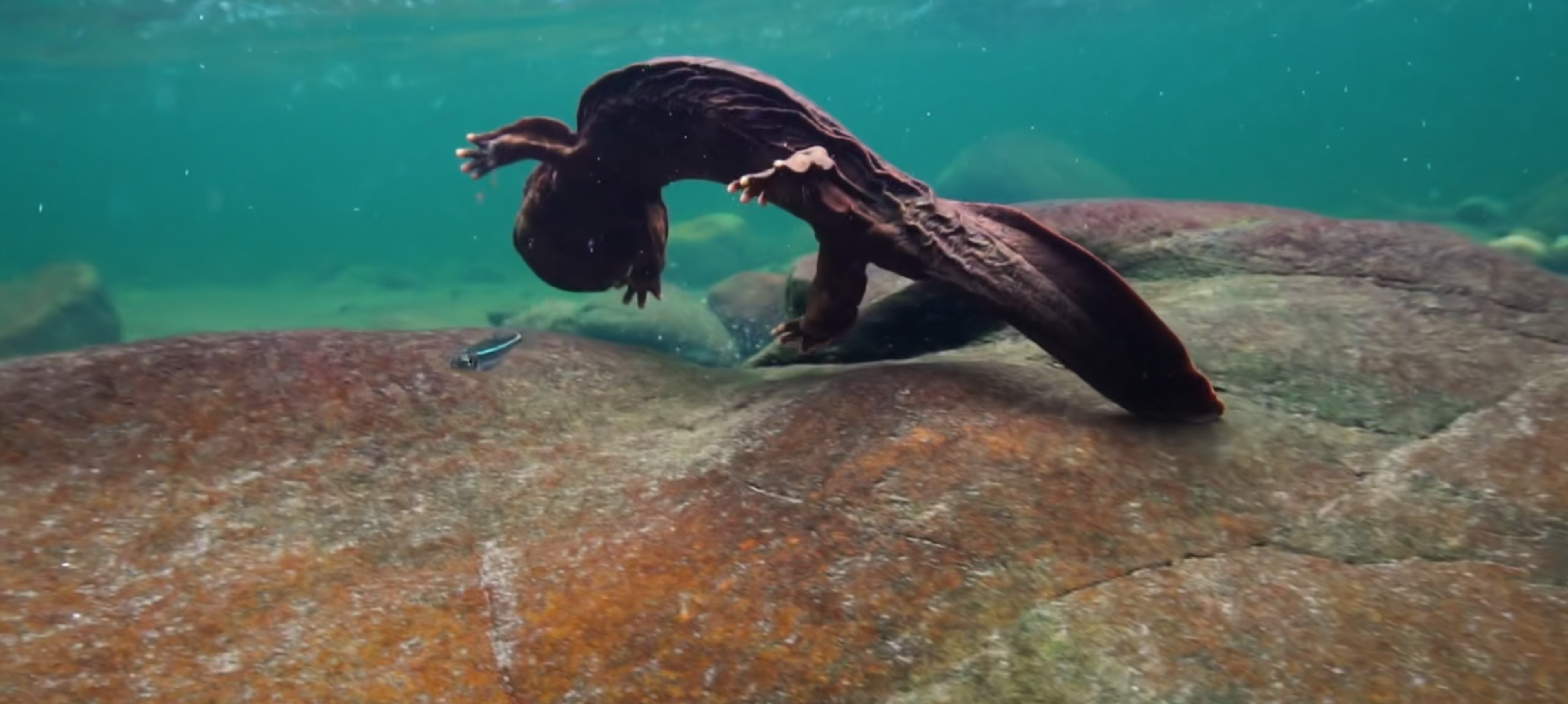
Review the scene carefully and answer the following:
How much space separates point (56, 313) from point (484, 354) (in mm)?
20648

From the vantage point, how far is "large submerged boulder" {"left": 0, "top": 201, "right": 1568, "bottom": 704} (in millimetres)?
2971

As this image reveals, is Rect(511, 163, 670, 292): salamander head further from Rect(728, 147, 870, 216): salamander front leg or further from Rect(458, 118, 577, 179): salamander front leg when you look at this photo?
Rect(728, 147, 870, 216): salamander front leg

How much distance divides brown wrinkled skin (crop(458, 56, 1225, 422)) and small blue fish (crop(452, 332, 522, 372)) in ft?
5.45

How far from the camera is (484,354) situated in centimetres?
543

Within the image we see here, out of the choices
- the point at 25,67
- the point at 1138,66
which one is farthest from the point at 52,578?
the point at 1138,66

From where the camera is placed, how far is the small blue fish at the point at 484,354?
5.27 meters

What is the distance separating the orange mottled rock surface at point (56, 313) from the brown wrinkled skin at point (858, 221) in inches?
723

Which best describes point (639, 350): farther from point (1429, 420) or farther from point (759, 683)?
point (1429, 420)

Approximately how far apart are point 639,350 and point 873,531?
11.2ft

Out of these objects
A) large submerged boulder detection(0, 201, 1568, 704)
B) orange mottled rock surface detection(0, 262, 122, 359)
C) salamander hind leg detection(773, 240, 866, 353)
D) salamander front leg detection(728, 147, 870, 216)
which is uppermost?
salamander front leg detection(728, 147, 870, 216)

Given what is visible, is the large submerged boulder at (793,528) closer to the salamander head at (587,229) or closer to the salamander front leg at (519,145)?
the salamander front leg at (519,145)

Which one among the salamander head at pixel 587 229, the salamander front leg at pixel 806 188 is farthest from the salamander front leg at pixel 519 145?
the salamander front leg at pixel 806 188

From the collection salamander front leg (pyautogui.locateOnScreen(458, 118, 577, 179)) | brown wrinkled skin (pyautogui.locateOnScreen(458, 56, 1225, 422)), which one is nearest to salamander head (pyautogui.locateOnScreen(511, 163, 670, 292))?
salamander front leg (pyautogui.locateOnScreen(458, 118, 577, 179))

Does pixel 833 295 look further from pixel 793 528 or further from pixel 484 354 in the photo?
pixel 484 354
